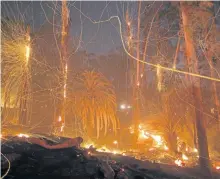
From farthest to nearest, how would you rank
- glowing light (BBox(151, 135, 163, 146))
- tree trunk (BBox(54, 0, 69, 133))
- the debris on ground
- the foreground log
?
glowing light (BBox(151, 135, 163, 146))
tree trunk (BBox(54, 0, 69, 133))
the foreground log
the debris on ground

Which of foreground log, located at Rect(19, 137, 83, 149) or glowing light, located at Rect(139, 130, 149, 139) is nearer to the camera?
foreground log, located at Rect(19, 137, 83, 149)

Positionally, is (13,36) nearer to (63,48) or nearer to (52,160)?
(63,48)

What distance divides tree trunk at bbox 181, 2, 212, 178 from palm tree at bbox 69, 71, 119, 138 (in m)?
5.97

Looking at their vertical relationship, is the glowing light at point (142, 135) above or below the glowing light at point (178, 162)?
above

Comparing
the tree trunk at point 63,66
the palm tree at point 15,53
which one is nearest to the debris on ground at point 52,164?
the tree trunk at point 63,66

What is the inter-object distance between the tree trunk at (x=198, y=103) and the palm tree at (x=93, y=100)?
5.97 m

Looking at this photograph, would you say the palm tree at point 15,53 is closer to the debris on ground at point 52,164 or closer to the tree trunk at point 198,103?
the debris on ground at point 52,164

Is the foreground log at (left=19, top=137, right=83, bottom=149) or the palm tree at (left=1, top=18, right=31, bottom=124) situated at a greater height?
the palm tree at (left=1, top=18, right=31, bottom=124)

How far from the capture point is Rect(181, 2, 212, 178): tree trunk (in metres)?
13.7

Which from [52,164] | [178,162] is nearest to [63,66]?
[52,164]

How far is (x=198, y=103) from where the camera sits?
14188mm

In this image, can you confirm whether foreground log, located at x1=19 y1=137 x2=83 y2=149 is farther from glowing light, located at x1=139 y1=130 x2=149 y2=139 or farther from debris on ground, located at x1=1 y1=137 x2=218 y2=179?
glowing light, located at x1=139 y1=130 x2=149 y2=139

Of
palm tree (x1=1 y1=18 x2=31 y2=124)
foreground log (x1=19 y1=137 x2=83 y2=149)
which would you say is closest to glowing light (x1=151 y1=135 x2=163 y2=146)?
foreground log (x1=19 y1=137 x2=83 y2=149)

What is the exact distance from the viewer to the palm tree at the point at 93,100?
1634cm
